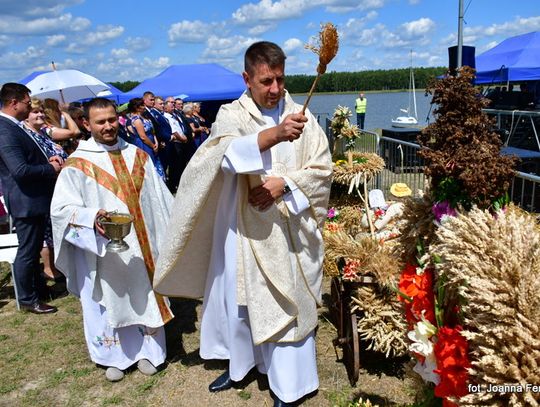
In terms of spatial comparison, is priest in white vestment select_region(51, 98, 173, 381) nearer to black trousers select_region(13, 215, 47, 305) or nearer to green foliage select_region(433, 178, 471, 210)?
black trousers select_region(13, 215, 47, 305)

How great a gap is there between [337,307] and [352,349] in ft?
1.65

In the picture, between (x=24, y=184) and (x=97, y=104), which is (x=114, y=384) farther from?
(x=24, y=184)

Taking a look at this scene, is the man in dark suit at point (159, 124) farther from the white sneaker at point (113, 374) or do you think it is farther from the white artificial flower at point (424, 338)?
the white artificial flower at point (424, 338)

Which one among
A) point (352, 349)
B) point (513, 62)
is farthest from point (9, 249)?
point (513, 62)

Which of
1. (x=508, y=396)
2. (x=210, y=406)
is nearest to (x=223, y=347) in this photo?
(x=210, y=406)

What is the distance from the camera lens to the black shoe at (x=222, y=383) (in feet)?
10.7

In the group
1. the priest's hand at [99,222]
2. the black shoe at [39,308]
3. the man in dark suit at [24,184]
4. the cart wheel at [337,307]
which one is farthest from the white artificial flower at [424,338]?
the black shoe at [39,308]

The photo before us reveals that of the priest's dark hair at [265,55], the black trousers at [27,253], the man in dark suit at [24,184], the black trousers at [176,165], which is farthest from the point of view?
the black trousers at [176,165]

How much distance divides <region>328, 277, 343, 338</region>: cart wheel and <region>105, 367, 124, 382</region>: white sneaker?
5.29 ft

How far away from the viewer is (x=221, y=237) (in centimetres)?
297

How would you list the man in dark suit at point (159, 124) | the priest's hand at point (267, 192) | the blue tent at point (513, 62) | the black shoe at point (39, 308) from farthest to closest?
the blue tent at point (513, 62) → the man in dark suit at point (159, 124) → the black shoe at point (39, 308) → the priest's hand at point (267, 192)

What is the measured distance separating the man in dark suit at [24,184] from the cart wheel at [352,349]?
117 inches

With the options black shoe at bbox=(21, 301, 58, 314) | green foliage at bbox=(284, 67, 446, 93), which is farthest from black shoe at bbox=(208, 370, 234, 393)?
green foliage at bbox=(284, 67, 446, 93)

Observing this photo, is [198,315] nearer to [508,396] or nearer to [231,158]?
[231,158]
